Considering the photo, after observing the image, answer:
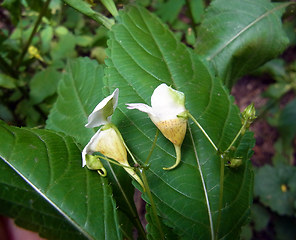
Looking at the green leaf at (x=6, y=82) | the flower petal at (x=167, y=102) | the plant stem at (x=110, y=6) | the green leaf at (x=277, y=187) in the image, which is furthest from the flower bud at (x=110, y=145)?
the green leaf at (x=277, y=187)

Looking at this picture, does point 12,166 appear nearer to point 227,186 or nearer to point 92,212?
point 92,212

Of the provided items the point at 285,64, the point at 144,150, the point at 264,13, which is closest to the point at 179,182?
the point at 144,150

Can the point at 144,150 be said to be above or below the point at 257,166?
above

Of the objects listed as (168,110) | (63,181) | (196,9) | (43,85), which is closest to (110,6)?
(168,110)

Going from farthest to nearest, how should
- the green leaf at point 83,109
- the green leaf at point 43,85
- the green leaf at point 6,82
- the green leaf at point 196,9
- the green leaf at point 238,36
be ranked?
the green leaf at point 196,9
the green leaf at point 43,85
the green leaf at point 6,82
the green leaf at point 238,36
the green leaf at point 83,109

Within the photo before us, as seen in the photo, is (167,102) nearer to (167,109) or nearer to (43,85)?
(167,109)

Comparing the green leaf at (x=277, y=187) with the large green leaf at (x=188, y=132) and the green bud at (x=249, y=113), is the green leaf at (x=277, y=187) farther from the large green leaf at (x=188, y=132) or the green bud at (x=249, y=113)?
the green bud at (x=249, y=113)
